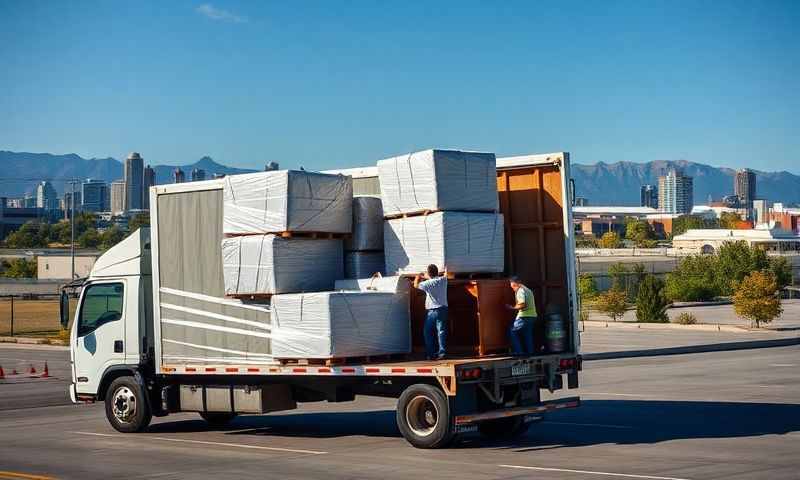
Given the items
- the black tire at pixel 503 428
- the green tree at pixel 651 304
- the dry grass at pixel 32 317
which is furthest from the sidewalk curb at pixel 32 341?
the black tire at pixel 503 428

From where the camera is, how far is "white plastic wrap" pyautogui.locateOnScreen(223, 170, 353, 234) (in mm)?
15617

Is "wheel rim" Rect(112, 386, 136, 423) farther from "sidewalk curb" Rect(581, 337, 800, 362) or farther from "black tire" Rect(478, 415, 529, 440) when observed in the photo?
"sidewalk curb" Rect(581, 337, 800, 362)

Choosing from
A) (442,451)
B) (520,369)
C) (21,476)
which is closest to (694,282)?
(520,369)

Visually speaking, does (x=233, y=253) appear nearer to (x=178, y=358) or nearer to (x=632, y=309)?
(x=178, y=358)

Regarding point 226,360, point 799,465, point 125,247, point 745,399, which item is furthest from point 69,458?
point 745,399

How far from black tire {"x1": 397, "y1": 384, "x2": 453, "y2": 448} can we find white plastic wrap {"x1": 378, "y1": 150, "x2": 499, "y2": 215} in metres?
2.54

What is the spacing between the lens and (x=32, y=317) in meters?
61.8

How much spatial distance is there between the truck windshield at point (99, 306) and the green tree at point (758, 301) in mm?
33039

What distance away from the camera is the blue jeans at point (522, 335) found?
15.3 metres

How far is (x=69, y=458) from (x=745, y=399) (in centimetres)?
1270

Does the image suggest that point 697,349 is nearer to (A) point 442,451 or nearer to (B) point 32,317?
(A) point 442,451

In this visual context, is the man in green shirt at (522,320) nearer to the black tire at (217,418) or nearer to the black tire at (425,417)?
the black tire at (425,417)

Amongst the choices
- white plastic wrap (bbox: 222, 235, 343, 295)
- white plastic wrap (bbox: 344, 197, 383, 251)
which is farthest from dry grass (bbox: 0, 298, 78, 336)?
white plastic wrap (bbox: 344, 197, 383, 251)

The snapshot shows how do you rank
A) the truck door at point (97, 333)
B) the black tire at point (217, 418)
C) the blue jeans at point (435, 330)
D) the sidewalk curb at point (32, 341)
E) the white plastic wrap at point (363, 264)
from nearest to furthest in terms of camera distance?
the blue jeans at point (435, 330)
the white plastic wrap at point (363, 264)
the truck door at point (97, 333)
the black tire at point (217, 418)
the sidewalk curb at point (32, 341)
